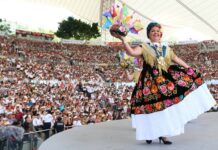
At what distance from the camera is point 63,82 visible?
20172 millimetres

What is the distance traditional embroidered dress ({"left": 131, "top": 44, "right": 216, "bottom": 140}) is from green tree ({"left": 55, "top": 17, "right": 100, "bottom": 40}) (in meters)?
44.1

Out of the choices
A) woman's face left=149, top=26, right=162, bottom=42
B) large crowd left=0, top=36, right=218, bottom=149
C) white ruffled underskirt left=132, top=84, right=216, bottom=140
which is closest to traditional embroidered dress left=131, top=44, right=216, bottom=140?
white ruffled underskirt left=132, top=84, right=216, bottom=140

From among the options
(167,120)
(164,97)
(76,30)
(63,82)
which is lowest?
(167,120)

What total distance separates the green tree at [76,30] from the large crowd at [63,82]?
33.2 feet

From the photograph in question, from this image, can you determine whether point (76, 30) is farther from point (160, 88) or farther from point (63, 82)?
point (160, 88)

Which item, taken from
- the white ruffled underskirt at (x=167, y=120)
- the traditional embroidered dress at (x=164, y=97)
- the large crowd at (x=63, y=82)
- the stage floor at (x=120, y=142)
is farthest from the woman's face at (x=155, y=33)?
the large crowd at (x=63, y=82)

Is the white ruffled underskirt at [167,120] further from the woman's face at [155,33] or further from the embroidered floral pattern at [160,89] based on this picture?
the woman's face at [155,33]

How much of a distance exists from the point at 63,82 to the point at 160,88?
1613 centimetres

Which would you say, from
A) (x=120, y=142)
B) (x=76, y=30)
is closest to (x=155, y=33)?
(x=120, y=142)

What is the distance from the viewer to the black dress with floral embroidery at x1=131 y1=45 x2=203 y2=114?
4.33 metres

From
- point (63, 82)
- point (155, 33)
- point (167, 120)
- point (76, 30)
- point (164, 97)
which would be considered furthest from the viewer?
point (76, 30)

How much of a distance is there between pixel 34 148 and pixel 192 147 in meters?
2.31

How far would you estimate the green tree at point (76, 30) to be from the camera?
48469 mm

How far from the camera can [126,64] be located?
228 inches
